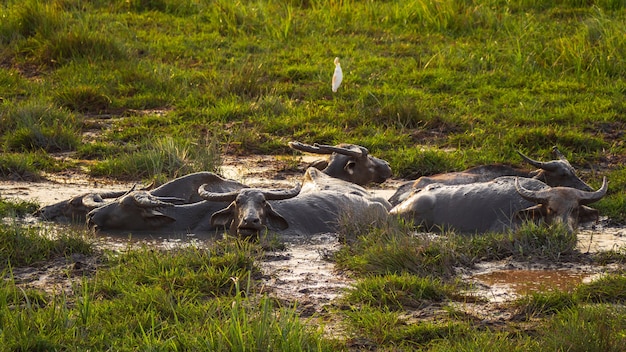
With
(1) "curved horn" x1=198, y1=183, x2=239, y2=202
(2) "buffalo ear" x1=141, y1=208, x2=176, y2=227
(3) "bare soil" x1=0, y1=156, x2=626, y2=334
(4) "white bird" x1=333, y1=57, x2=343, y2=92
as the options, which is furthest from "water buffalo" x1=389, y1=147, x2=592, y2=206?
(4) "white bird" x1=333, y1=57, x2=343, y2=92

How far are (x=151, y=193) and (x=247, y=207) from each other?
1.03m

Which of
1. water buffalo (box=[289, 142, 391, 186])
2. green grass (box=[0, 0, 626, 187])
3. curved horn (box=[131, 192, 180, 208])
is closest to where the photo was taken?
curved horn (box=[131, 192, 180, 208])

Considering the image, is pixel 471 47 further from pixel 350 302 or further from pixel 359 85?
pixel 350 302

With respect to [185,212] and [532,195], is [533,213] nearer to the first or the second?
[532,195]

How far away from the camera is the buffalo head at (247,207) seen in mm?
7125

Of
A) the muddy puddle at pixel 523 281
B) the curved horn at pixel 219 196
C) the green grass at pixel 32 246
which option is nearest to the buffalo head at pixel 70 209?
the curved horn at pixel 219 196

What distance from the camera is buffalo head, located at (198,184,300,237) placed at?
712 cm

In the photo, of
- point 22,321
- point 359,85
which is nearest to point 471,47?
point 359,85

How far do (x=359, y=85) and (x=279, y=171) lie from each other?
8.62 feet

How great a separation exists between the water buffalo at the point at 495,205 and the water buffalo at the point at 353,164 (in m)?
0.89

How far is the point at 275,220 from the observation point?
7.35 metres

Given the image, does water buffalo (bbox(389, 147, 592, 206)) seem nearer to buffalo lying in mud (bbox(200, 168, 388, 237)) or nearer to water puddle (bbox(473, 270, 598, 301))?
buffalo lying in mud (bbox(200, 168, 388, 237))

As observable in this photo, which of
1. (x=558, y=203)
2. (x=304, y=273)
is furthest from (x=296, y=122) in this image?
(x=304, y=273)

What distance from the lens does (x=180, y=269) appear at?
582cm
